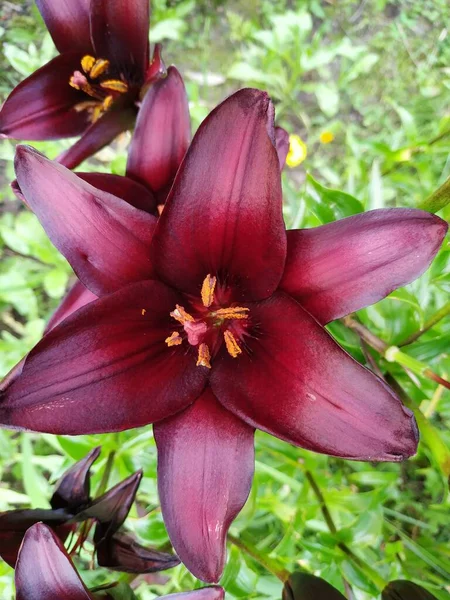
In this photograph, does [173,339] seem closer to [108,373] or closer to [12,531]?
[108,373]

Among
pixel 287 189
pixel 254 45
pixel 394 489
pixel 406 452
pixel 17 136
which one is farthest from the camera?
pixel 254 45

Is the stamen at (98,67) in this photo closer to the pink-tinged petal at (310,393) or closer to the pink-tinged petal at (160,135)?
the pink-tinged petal at (160,135)

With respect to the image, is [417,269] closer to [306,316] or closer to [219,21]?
[306,316]

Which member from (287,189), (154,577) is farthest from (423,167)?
(154,577)

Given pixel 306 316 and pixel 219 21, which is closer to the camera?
pixel 306 316

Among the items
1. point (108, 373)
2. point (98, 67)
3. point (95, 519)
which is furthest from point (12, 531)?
point (98, 67)

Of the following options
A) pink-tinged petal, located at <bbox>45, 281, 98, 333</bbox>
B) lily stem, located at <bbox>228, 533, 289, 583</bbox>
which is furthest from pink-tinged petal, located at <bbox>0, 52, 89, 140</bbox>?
lily stem, located at <bbox>228, 533, 289, 583</bbox>

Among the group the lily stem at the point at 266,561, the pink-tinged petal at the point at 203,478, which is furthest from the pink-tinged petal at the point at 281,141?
the lily stem at the point at 266,561
